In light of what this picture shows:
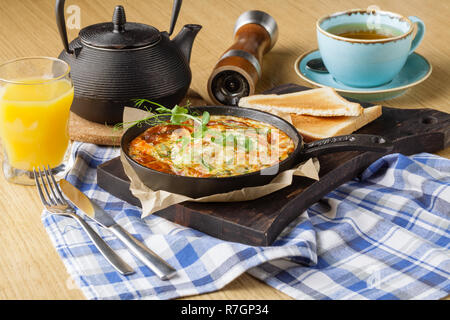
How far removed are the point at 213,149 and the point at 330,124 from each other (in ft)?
1.37

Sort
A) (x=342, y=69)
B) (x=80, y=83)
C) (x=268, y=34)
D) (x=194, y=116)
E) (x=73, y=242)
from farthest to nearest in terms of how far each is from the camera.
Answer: (x=268, y=34), (x=342, y=69), (x=80, y=83), (x=194, y=116), (x=73, y=242)

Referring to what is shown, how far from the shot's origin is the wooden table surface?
1.25 meters

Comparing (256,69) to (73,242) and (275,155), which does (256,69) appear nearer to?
(275,155)

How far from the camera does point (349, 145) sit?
1459 millimetres

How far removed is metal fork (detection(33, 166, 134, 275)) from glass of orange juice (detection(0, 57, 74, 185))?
4 centimetres

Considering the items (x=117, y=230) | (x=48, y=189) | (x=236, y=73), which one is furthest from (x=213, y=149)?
(x=236, y=73)

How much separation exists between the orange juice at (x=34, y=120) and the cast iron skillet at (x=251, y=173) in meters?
0.18

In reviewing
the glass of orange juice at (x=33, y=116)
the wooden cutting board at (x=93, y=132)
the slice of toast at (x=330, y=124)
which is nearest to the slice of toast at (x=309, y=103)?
the slice of toast at (x=330, y=124)

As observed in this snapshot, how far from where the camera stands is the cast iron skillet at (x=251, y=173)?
4.46 feet

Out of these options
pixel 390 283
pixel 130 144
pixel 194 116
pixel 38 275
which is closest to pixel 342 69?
pixel 194 116

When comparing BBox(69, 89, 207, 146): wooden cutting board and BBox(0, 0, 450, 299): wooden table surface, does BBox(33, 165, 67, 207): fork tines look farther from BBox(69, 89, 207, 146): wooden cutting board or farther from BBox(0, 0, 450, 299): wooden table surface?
BBox(69, 89, 207, 146): wooden cutting board

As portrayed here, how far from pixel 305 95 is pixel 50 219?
2.68ft

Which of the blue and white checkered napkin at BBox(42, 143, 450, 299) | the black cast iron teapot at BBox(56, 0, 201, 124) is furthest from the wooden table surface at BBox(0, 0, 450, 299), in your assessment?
the black cast iron teapot at BBox(56, 0, 201, 124)

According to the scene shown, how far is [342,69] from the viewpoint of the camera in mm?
1955
